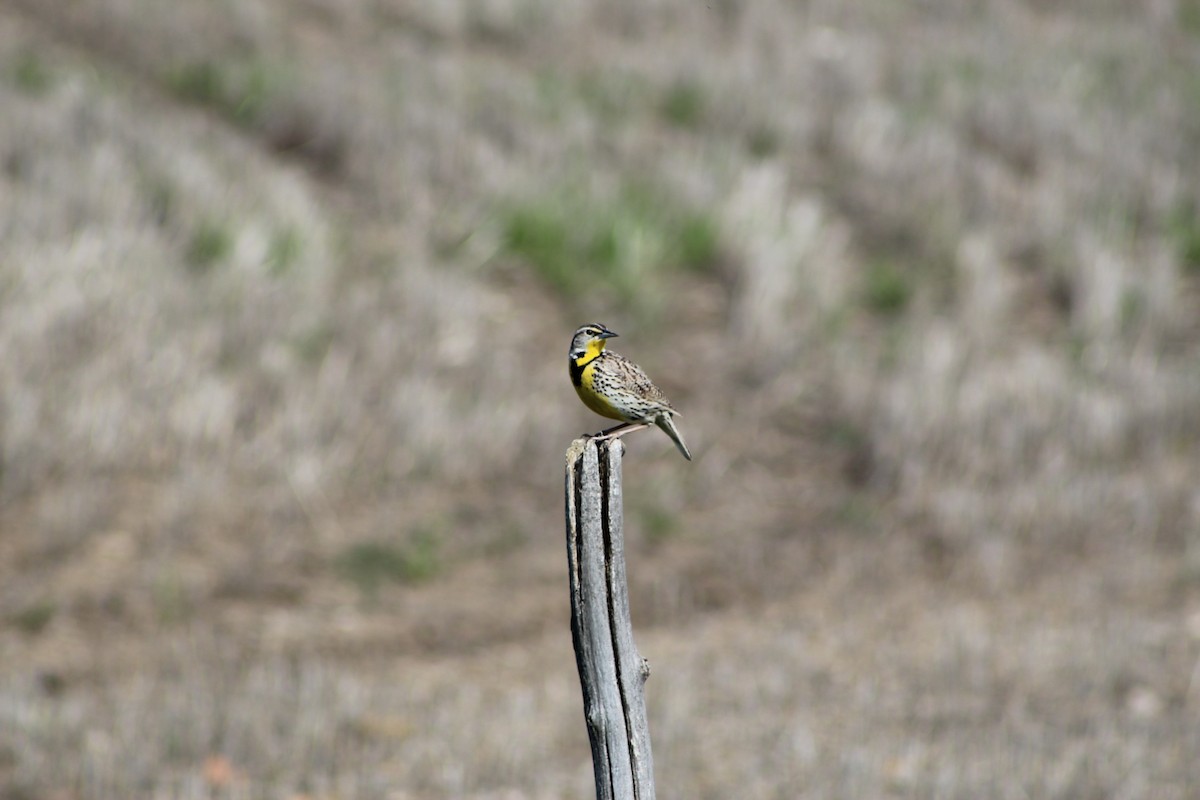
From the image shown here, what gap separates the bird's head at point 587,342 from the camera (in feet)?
11.9

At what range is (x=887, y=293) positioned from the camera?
42.4ft

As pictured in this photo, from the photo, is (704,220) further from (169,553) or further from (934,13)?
(934,13)

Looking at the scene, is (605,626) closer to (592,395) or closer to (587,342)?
(592,395)

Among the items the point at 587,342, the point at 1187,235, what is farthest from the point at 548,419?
the point at 1187,235

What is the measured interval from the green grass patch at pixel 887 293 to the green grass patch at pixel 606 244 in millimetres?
1623

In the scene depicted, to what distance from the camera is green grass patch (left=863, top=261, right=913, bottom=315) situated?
12906 mm

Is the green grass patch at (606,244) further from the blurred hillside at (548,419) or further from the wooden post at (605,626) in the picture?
the wooden post at (605,626)

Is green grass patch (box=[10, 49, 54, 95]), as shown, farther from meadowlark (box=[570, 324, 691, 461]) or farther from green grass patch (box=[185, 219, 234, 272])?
meadowlark (box=[570, 324, 691, 461])

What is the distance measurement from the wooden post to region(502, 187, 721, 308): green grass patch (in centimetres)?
859

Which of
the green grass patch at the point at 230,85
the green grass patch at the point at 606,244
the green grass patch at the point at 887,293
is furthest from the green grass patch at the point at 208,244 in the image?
the green grass patch at the point at 887,293

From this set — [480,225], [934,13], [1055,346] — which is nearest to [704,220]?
[480,225]

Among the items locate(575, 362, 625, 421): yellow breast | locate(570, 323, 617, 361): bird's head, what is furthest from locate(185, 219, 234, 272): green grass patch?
locate(575, 362, 625, 421): yellow breast

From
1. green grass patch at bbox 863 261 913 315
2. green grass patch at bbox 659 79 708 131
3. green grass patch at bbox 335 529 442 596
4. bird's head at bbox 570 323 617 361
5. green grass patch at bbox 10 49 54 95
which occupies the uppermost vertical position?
green grass patch at bbox 659 79 708 131

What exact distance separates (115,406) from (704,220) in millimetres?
6352
